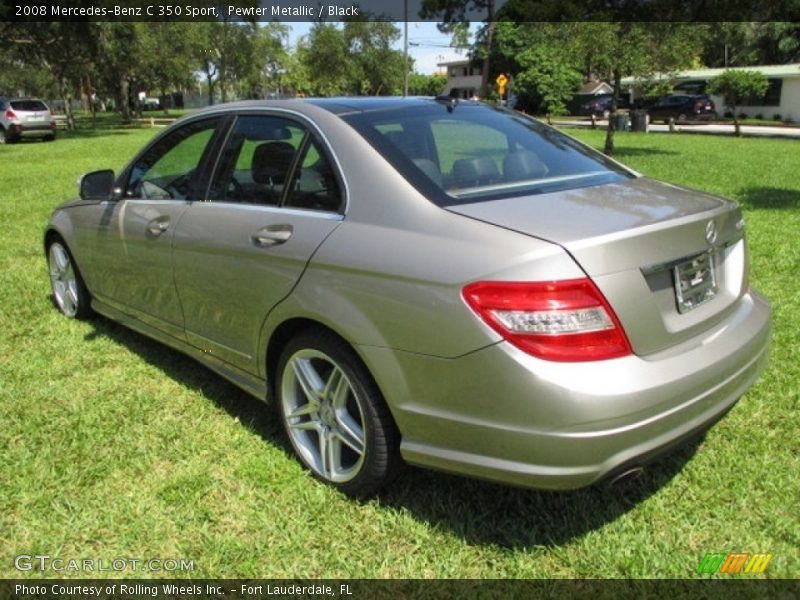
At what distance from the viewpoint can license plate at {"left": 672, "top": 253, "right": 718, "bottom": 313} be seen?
2.47m

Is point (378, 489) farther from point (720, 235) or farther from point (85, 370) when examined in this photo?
point (85, 370)

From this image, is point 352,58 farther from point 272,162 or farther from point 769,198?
point 272,162

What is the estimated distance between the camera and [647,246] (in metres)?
2.34

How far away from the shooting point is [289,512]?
2.87 m

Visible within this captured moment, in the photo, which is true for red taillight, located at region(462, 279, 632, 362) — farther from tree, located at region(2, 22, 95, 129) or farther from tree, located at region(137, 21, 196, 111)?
tree, located at region(137, 21, 196, 111)

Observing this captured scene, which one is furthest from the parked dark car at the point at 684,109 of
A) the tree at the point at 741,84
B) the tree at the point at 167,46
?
the tree at the point at 167,46

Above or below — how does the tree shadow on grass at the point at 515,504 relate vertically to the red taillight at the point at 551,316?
below

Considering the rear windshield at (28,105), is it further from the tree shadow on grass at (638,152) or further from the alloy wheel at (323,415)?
the alloy wheel at (323,415)

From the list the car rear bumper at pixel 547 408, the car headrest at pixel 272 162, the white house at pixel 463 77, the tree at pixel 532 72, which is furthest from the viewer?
the white house at pixel 463 77

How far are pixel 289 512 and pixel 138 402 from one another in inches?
56.4

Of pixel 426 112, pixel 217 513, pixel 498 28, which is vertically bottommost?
pixel 217 513

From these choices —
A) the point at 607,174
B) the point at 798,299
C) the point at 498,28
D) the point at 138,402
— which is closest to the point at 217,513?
the point at 138,402

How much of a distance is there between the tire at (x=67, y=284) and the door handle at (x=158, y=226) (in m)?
1.50

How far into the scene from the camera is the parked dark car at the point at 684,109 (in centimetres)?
3856
